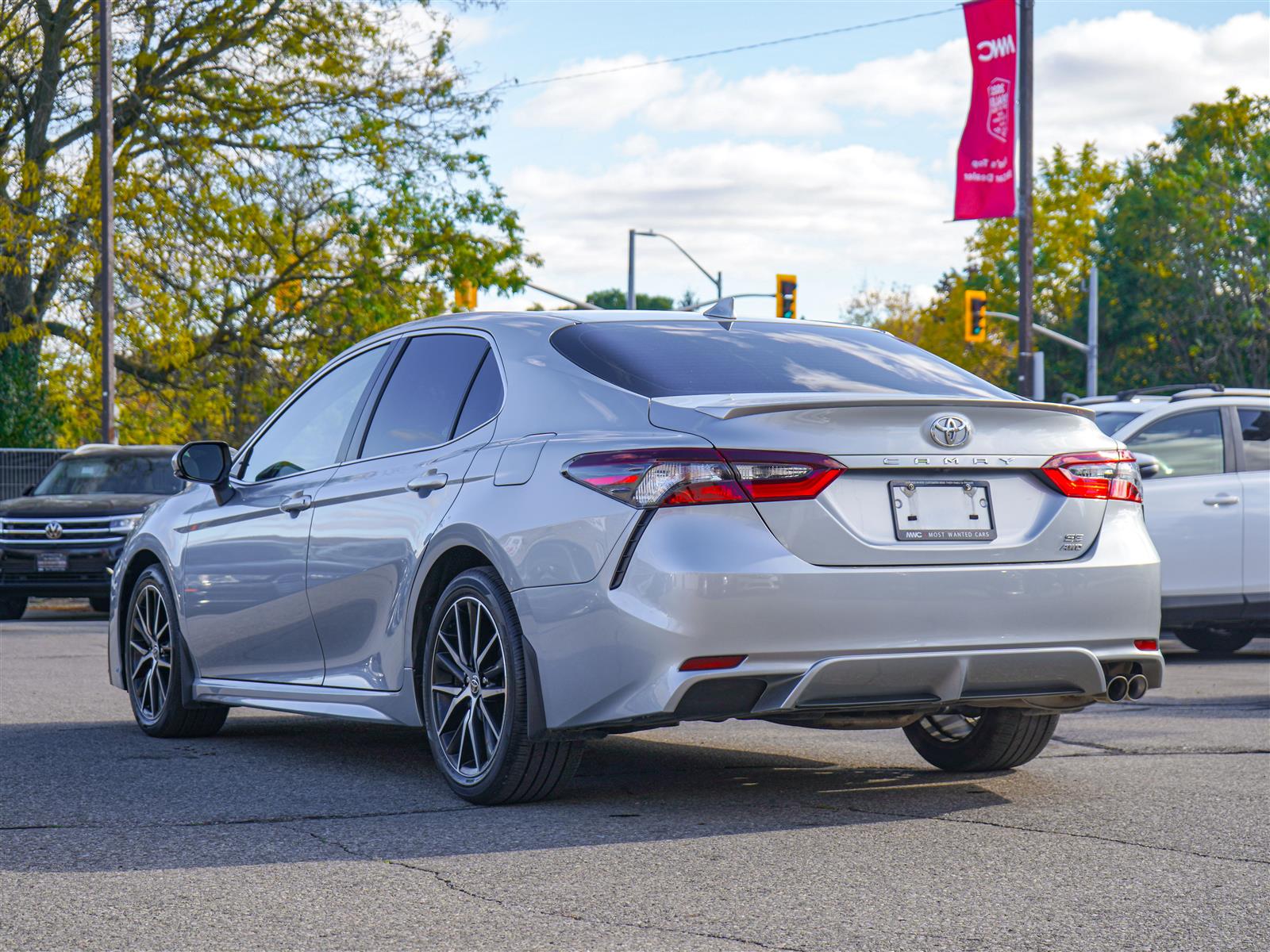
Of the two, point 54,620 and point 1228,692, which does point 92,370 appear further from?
point 1228,692

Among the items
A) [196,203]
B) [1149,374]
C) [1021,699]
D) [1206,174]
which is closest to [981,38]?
[196,203]

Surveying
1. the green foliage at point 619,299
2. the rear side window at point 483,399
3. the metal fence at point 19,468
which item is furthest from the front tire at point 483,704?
the green foliage at point 619,299

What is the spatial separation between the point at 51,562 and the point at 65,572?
Result: 0.17 meters

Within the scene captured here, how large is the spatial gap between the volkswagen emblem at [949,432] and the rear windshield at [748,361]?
1.10 feet

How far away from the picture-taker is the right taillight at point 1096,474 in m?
5.53

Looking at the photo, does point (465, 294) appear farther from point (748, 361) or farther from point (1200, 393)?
point (748, 361)

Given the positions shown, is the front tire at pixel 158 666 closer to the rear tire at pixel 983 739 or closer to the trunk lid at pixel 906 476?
the rear tire at pixel 983 739

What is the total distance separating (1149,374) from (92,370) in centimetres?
4089

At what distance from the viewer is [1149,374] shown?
60312 mm

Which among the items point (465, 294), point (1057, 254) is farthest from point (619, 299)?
point (465, 294)

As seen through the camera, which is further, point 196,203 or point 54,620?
point 196,203

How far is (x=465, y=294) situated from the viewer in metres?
30.7

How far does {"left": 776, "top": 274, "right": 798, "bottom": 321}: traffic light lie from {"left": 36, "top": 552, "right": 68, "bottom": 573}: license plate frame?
19821 mm

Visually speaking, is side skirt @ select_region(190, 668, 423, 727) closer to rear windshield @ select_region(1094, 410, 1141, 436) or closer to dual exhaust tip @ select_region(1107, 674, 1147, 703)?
dual exhaust tip @ select_region(1107, 674, 1147, 703)
